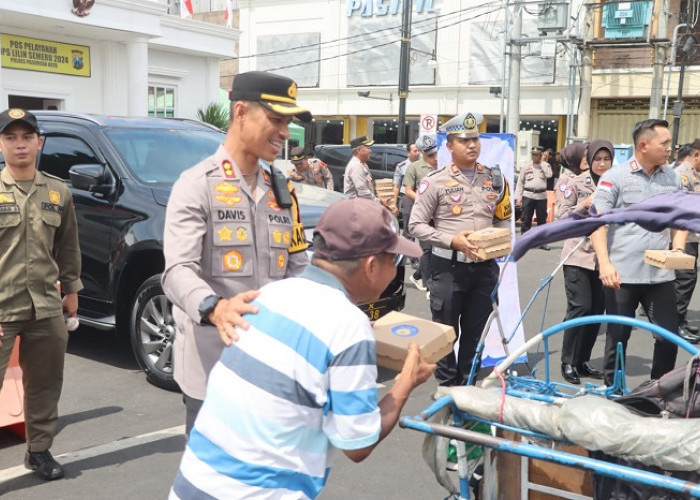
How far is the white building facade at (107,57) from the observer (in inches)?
675

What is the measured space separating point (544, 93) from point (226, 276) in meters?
32.2

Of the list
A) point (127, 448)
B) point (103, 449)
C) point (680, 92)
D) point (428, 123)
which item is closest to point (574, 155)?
point (127, 448)

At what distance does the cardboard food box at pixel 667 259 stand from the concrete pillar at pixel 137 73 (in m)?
16.0

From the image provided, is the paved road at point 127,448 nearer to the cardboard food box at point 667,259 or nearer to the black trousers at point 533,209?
the cardboard food box at point 667,259

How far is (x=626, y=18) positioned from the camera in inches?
1075

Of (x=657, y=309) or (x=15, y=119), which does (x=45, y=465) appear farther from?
(x=657, y=309)

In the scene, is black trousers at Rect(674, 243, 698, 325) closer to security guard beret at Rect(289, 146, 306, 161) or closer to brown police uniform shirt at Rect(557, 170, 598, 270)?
brown police uniform shirt at Rect(557, 170, 598, 270)

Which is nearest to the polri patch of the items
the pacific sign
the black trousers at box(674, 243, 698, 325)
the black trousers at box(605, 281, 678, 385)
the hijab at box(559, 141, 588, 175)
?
the black trousers at box(605, 281, 678, 385)

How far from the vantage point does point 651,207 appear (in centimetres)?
305

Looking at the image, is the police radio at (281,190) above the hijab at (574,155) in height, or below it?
below

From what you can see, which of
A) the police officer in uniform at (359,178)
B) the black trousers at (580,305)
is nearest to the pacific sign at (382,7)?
the police officer in uniform at (359,178)

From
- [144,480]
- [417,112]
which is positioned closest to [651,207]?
[144,480]

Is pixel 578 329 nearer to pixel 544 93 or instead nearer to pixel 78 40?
pixel 78 40

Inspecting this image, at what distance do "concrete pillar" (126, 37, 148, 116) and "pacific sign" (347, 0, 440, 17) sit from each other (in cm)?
1960
